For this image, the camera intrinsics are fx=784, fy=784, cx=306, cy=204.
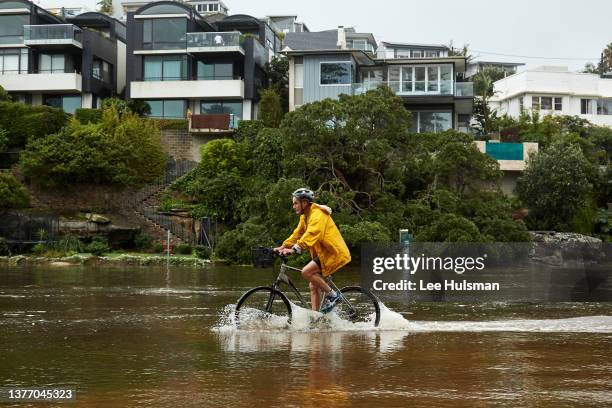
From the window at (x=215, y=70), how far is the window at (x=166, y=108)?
2373mm

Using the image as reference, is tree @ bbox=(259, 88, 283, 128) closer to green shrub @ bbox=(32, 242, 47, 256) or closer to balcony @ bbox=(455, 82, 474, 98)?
balcony @ bbox=(455, 82, 474, 98)

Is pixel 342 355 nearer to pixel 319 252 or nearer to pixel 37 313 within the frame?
pixel 319 252

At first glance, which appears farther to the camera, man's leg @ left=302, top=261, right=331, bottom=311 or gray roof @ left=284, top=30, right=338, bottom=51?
gray roof @ left=284, top=30, right=338, bottom=51

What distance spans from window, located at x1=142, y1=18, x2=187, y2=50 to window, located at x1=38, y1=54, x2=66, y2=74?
5861 mm

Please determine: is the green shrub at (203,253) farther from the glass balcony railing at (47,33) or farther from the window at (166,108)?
the glass balcony railing at (47,33)

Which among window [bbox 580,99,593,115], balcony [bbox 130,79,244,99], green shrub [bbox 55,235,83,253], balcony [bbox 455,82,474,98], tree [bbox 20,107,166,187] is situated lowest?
green shrub [bbox 55,235,83,253]

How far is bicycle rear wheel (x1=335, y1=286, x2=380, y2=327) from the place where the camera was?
32.4 feet

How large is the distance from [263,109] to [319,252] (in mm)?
39850

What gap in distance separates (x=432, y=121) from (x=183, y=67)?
17.0m

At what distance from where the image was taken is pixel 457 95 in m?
48.4

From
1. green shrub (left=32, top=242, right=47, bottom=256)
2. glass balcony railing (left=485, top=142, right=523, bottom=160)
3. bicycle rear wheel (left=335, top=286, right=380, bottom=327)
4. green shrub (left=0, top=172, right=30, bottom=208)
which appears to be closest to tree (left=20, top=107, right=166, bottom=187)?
green shrub (left=0, top=172, right=30, bottom=208)

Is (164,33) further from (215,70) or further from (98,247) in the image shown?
(98,247)

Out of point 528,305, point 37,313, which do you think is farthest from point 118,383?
point 528,305

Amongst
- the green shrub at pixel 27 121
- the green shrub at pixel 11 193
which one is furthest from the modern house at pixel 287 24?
the green shrub at pixel 11 193
